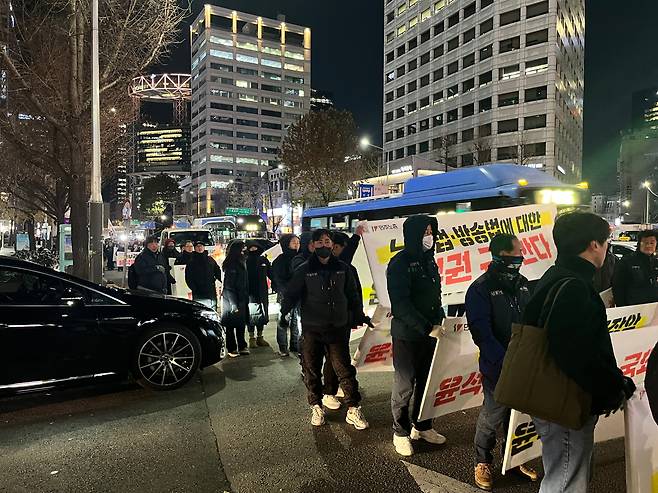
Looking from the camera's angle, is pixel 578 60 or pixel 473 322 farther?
pixel 578 60

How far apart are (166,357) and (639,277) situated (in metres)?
5.59

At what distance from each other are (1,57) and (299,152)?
25.3 metres

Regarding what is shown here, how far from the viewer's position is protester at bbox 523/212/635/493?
232cm

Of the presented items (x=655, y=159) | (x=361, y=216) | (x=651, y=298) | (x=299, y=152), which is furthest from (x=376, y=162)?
(x=655, y=159)

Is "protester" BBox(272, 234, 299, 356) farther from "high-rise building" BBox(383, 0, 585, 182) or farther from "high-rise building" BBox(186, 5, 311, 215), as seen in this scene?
"high-rise building" BBox(186, 5, 311, 215)

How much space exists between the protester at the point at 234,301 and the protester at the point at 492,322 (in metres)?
4.79

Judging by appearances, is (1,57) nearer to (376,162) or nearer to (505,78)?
(376,162)

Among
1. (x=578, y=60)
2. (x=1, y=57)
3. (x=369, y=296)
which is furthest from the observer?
(x=578, y=60)

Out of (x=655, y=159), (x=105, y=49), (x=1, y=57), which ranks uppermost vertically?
(x=655, y=159)

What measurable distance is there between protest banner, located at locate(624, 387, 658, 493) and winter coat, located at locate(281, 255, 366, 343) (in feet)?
7.98

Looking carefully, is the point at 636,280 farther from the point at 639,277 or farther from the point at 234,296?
the point at 234,296

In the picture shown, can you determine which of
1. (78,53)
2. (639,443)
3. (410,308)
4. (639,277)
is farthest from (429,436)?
(78,53)

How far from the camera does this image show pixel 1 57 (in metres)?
10.8

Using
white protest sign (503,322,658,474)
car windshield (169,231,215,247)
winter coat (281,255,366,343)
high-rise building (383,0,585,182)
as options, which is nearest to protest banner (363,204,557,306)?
winter coat (281,255,366,343)
